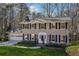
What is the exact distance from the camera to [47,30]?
1775 mm

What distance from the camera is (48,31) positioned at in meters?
1.78

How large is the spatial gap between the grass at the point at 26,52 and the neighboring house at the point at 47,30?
8cm

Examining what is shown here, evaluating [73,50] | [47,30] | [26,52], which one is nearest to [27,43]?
[26,52]

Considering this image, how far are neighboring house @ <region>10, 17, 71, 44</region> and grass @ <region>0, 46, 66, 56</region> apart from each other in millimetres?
76

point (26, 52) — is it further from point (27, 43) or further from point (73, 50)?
point (73, 50)

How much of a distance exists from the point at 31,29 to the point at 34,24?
0.05m

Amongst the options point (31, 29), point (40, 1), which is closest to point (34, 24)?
point (31, 29)

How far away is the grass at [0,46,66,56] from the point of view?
1.76 m

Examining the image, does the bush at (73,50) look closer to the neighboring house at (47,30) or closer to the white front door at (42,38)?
the neighboring house at (47,30)

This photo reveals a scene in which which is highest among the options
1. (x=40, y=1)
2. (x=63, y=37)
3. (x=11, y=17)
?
(x=40, y=1)

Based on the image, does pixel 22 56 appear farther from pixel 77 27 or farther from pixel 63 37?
pixel 77 27

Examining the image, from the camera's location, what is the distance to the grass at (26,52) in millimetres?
1765

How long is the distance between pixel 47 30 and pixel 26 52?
243mm

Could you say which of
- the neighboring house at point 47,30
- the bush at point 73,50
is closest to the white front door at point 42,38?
the neighboring house at point 47,30
